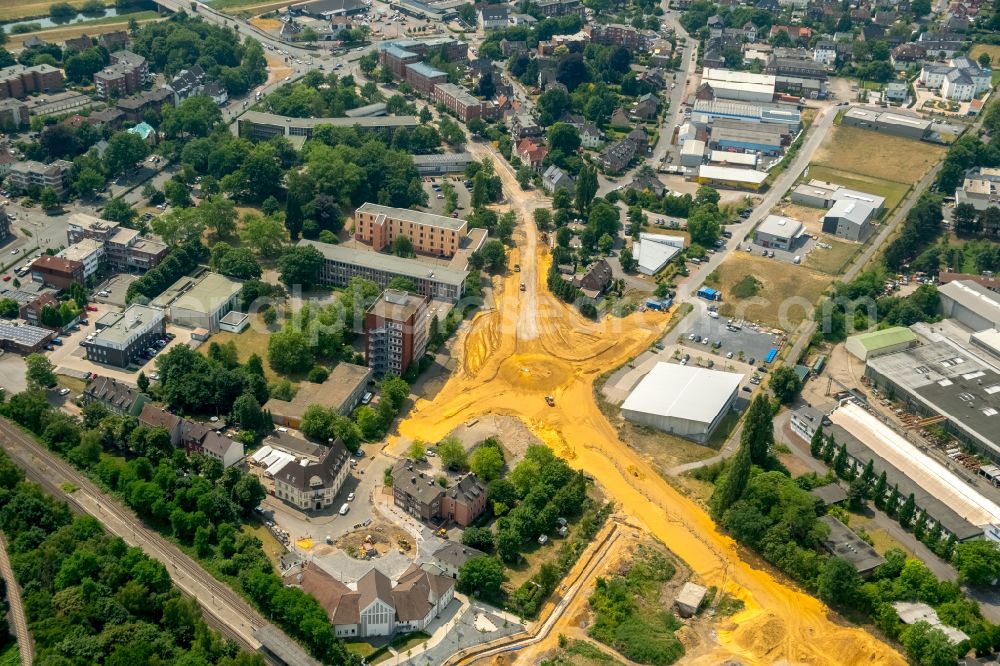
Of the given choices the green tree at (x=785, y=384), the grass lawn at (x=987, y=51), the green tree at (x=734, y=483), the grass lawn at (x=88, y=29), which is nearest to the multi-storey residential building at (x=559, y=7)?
the grass lawn at (x=987, y=51)

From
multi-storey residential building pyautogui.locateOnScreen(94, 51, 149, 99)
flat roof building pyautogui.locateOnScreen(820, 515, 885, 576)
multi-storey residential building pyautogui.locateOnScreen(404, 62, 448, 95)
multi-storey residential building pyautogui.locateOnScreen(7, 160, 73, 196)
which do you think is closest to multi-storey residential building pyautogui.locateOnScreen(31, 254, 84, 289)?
multi-storey residential building pyautogui.locateOnScreen(7, 160, 73, 196)

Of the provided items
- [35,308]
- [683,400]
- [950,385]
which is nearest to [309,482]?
[683,400]

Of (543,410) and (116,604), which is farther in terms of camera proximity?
(543,410)

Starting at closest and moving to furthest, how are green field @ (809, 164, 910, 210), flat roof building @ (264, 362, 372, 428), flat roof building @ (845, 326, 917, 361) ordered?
flat roof building @ (264, 362, 372, 428) < flat roof building @ (845, 326, 917, 361) < green field @ (809, 164, 910, 210)

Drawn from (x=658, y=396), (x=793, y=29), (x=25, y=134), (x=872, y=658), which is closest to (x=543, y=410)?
(x=658, y=396)

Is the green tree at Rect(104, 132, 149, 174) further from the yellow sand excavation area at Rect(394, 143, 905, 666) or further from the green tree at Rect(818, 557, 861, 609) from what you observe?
the green tree at Rect(818, 557, 861, 609)

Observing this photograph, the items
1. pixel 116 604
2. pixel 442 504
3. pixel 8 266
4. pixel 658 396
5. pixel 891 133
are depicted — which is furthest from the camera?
pixel 891 133

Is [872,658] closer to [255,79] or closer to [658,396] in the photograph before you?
[658,396]
